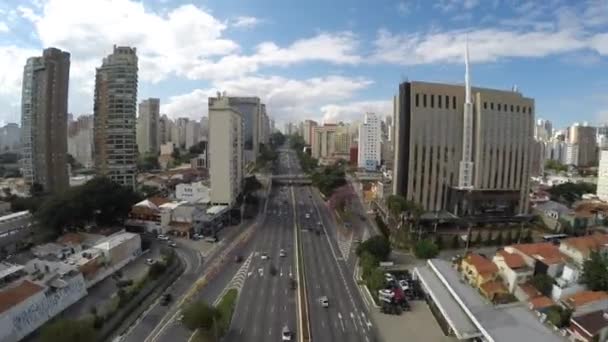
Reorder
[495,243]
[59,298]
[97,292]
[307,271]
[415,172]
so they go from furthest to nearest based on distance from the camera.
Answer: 1. [415,172]
2. [495,243]
3. [307,271]
4. [97,292]
5. [59,298]

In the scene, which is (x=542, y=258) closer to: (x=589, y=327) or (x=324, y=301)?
(x=589, y=327)

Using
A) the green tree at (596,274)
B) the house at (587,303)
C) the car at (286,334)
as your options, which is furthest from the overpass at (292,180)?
the house at (587,303)

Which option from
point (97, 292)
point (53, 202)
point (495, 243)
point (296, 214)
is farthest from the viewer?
point (296, 214)

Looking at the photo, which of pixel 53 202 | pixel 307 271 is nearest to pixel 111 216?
pixel 53 202

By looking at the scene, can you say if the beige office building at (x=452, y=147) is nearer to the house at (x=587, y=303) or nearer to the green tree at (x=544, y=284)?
the green tree at (x=544, y=284)

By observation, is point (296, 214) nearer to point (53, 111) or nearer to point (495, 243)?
point (495, 243)

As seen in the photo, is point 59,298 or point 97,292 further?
point 97,292

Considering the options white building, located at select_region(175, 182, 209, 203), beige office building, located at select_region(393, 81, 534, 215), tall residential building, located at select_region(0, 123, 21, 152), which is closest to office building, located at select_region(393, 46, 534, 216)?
beige office building, located at select_region(393, 81, 534, 215)
